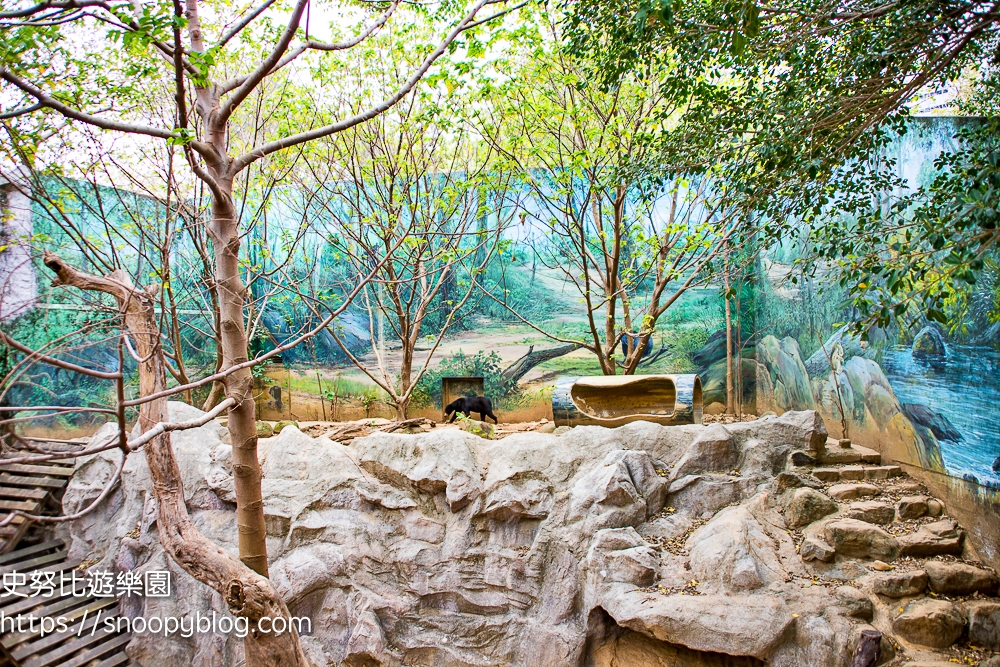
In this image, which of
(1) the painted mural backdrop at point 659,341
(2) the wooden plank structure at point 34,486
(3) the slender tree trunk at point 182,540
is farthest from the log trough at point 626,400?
(2) the wooden plank structure at point 34,486

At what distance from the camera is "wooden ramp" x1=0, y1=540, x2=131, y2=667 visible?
5.13 metres

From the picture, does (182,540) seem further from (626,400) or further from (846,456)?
(846,456)

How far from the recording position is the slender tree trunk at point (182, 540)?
3.59m

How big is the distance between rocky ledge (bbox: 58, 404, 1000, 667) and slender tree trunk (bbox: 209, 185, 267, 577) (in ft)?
4.97

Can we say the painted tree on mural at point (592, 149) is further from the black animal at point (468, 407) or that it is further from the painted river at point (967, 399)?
the painted river at point (967, 399)

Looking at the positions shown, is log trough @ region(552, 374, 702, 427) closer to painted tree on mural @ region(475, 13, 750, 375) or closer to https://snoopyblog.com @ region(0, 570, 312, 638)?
painted tree on mural @ region(475, 13, 750, 375)

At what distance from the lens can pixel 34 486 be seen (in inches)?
261

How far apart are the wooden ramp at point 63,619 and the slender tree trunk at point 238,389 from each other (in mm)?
2813

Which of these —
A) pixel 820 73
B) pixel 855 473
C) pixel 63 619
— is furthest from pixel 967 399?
pixel 63 619

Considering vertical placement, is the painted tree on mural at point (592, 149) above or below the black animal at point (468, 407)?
above

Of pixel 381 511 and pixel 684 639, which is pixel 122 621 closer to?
pixel 381 511

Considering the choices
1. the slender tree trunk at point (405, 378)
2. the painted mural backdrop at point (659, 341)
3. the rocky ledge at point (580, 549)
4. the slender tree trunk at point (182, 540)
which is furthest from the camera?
the slender tree trunk at point (405, 378)

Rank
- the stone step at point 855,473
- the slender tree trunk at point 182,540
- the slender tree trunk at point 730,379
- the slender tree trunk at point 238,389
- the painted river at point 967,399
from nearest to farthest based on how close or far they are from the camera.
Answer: the slender tree trunk at point 182,540, the slender tree trunk at point 238,389, the painted river at point 967,399, the stone step at point 855,473, the slender tree trunk at point 730,379

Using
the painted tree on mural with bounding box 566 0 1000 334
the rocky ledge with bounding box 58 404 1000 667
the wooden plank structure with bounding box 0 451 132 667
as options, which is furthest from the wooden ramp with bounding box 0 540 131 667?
the painted tree on mural with bounding box 566 0 1000 334
